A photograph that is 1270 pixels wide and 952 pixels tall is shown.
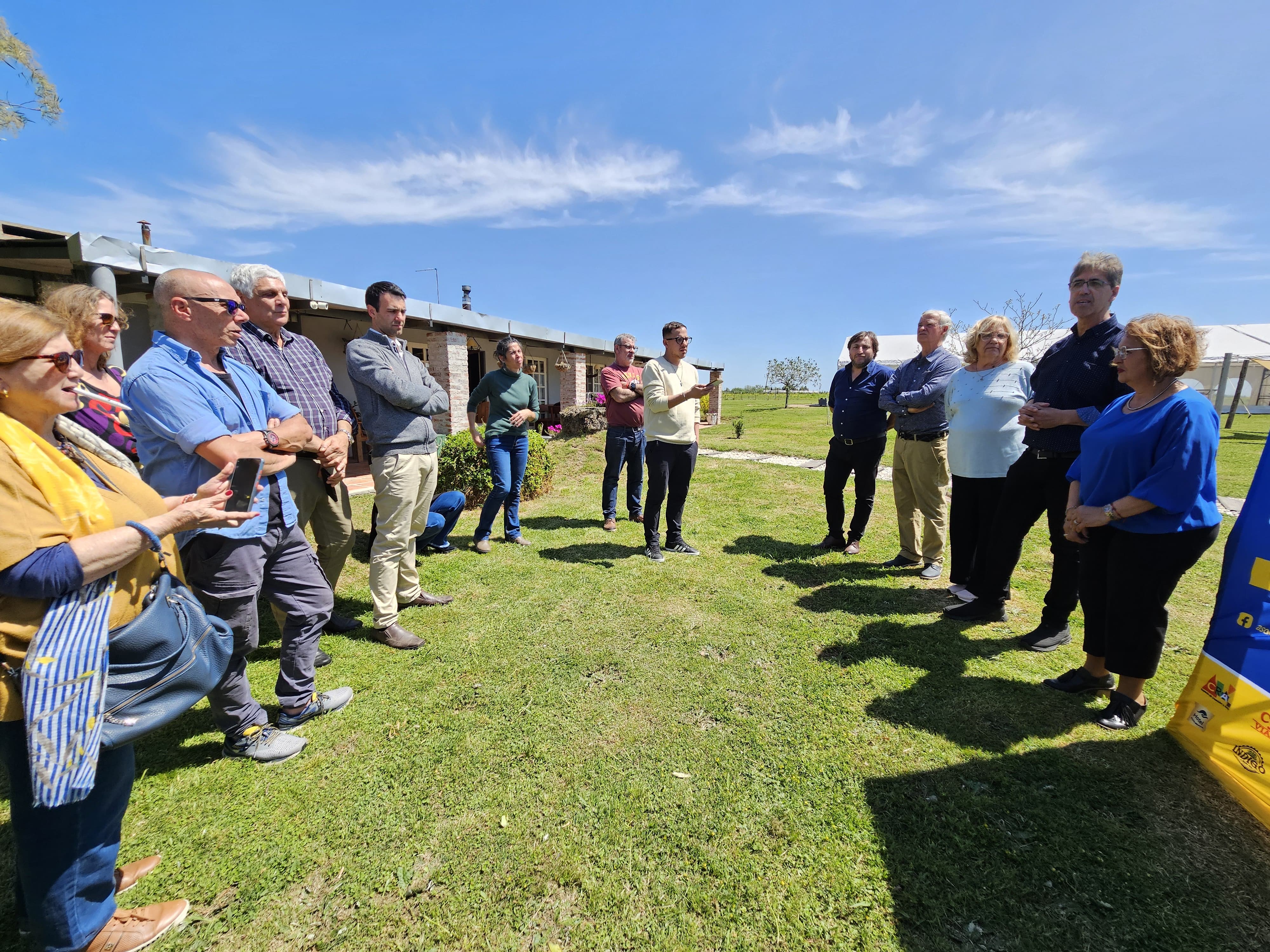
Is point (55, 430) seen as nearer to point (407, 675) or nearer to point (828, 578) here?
point (407, 675)

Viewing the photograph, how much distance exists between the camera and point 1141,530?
2.41 m

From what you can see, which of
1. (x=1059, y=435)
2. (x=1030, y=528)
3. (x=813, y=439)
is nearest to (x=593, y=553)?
(x=1030, y=528)

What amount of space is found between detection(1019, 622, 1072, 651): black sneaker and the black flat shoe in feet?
2.27

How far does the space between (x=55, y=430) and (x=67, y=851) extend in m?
1.14

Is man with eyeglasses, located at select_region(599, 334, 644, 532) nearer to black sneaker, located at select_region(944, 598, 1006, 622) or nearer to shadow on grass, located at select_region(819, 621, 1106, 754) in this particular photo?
shadow on grass, located at select_region(819, 621, 1106, 754)

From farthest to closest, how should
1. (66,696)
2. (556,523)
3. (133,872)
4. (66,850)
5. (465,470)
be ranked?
(465,470)
(556,523)
(133,872)
(66,850)
(66,696)

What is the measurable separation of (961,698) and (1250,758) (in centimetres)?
100

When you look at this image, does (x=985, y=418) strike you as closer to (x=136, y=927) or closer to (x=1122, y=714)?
(x=1122, y=714)

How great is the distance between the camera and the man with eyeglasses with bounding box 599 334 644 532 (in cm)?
558

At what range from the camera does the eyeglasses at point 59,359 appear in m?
1.28

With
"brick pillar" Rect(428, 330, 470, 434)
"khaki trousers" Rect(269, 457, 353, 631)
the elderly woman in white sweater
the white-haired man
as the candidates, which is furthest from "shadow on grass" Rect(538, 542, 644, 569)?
"brick pillar" Rect(428, 330, 470, 434)

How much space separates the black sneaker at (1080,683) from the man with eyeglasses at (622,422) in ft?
12.3

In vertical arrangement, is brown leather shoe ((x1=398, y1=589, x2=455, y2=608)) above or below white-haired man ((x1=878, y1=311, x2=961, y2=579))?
below

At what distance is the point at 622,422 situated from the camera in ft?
18.5
